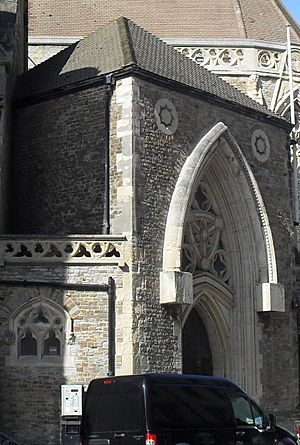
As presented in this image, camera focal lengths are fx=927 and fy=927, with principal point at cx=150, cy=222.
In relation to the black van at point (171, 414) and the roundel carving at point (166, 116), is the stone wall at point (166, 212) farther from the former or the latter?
the black van at point (171, 414)

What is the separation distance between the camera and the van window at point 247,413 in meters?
13.2

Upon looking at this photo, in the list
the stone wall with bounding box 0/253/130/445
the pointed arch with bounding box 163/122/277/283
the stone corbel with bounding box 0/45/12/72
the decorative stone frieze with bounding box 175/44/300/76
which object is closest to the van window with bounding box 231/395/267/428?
the stone wall with bounding box 0/253/130/445

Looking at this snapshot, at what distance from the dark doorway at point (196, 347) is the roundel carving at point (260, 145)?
4182mm

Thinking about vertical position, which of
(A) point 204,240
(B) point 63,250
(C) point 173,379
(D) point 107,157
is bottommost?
(C) point 173,379

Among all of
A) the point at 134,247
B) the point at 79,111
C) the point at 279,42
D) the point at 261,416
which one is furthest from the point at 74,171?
the point at 279,42

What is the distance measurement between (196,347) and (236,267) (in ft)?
6.83

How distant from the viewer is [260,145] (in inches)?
882

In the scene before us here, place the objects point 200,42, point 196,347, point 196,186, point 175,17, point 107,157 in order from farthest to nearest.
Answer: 1. point 175,17
2. point 200,42
3. point 196,347
4. point 196,186
5. point 107,157

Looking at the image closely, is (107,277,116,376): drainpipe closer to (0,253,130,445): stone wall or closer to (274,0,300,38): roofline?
(0,253,130,445): stone wall

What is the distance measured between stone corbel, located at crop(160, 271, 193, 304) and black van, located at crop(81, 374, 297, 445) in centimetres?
531

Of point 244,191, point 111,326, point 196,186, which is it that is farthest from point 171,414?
point 244,191

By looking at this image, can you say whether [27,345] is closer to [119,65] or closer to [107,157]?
[107,157]

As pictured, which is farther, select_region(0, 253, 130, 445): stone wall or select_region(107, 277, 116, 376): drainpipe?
select_region(107, 277, 116, 376): drainpipe

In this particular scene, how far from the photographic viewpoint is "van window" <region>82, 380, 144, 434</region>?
1216 cm
